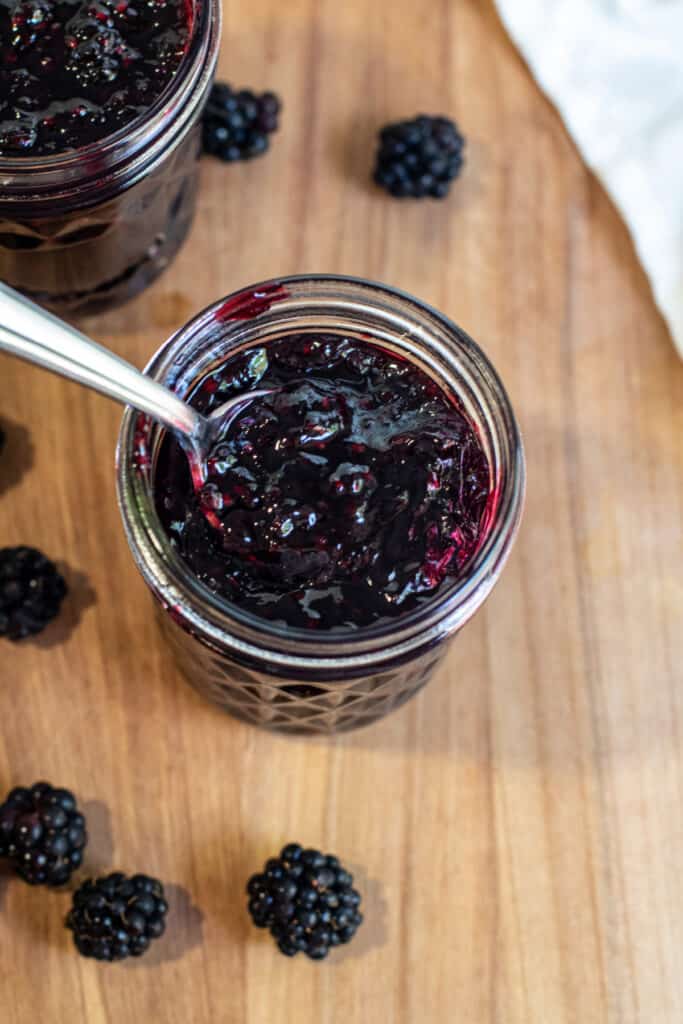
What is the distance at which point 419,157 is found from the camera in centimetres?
143

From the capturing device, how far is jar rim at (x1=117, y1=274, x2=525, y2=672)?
1.02 metres

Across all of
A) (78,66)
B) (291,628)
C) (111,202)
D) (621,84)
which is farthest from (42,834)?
(621,84)

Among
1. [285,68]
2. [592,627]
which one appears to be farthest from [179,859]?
[285,68]

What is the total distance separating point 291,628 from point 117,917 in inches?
14.8

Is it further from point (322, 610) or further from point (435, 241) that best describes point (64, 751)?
point (435, 241)

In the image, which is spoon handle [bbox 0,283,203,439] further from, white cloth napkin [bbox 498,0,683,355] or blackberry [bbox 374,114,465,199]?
white cloth napkin [bbox 498,0,683,355]

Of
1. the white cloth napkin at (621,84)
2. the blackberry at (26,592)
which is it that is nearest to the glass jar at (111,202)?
the blackberry at (26,592)

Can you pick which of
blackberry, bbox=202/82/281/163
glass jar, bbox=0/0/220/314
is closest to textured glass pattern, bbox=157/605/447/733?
glass jar, bbox=0/0/220/314

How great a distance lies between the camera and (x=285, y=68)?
1500 millimetres

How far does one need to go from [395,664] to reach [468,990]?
411 mm

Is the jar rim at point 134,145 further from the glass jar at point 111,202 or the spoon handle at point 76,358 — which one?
the spoon handle at point 76,358

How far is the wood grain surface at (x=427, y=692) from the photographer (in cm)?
128

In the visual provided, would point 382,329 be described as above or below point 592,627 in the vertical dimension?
above

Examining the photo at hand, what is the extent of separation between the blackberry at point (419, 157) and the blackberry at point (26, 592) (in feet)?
1.83
